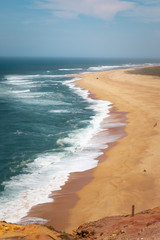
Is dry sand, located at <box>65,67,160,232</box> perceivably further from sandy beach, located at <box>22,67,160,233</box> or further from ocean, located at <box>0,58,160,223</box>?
ocean, located at <box>0,58,160,223</box>

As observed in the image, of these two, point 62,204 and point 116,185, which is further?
point 116,185

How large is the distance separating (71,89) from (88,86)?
5654 millimetres

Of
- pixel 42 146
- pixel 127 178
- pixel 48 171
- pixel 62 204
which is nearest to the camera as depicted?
pixel 62 204

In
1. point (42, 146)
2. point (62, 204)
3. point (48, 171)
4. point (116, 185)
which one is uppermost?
point (42, 146)

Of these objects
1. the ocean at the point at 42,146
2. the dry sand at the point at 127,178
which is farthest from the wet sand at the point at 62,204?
the ocean at the point at 42,146

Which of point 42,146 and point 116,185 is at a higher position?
point 42,146

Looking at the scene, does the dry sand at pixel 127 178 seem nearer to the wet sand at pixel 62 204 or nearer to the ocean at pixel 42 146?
the wet sand at pixel 62 204

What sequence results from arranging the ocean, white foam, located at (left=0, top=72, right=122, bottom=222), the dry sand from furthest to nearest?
the ocean → white foam, located at (left=0, top=72, right=122, bottom=222) → the dry sand

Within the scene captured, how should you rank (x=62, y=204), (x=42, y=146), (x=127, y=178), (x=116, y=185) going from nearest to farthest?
(x=62, y=204) → (x=116, y=185) → (x=127, y=178) → (x=42, y=146)

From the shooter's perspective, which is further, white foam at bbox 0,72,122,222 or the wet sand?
white foam at bbox 0,72,122,222

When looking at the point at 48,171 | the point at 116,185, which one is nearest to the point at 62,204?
the point at 116,185

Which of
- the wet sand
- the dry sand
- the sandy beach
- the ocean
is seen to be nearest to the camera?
the wet sand

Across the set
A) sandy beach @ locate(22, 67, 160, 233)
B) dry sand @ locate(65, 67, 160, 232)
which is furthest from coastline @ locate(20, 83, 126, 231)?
dry sand @ locate(65, 67, 160, 232)

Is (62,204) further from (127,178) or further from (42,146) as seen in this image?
(42,146)
